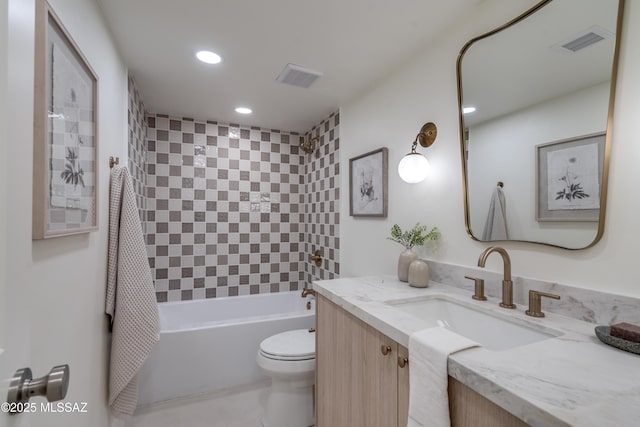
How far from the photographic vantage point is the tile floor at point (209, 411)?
1.85 m

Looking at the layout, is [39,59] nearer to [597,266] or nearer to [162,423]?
[597,266]

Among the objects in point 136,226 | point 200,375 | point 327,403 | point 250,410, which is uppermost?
point 136,226

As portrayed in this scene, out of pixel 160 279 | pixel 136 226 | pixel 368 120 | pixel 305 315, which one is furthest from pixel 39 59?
pixel 160 279

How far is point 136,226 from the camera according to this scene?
150 centimetres

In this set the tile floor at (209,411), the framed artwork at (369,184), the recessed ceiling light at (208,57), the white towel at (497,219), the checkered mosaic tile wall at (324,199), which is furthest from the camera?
the checkered mosaic tile wall at (324,199)

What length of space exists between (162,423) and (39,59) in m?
2.09

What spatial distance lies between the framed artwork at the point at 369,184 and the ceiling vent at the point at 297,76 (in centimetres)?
66

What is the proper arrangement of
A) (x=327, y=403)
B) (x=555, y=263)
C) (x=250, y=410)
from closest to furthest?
(x=555, y=263), (x=327, y=403), (x=250, y=410)

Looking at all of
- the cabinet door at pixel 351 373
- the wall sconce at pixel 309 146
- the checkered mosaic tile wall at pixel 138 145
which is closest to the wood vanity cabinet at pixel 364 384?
the cabinet door at pixel 351 373

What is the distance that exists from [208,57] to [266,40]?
1.39 ft

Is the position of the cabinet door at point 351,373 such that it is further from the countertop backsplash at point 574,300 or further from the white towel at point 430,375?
the countertop backsplash at point 574,300

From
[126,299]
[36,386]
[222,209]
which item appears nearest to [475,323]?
[36,386]

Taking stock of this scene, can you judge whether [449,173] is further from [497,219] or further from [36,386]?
[36,386]

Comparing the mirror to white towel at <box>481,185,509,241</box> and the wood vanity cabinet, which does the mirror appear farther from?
the wood vanity cabinet
